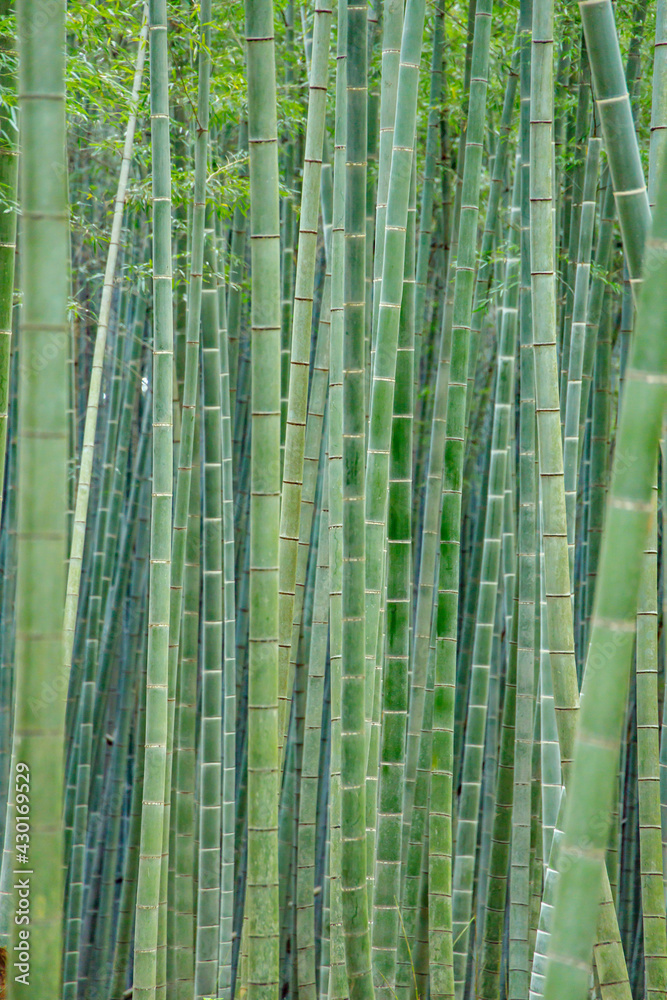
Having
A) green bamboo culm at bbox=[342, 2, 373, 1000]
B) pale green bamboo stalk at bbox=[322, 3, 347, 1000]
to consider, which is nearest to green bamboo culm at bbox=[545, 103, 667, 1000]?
green bamboo culm at bbox=[342, 2, 373, 1000]

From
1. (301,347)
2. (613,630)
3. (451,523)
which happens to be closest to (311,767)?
(451,523)

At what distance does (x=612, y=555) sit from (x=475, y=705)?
2212 mm

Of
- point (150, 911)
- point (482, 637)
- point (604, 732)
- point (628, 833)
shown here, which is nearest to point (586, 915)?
point (604, 732)

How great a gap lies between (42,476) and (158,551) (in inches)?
43.3

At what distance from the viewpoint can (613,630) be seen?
97 cm

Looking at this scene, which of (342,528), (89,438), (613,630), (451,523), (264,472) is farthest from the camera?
Result: (89,438)

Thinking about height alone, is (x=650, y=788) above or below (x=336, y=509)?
below

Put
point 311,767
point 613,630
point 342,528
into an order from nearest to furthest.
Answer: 1. point 613,630
2. point 342,528
3. point 311,767

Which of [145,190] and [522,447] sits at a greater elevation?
[145,190]

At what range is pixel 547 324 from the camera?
1.67m

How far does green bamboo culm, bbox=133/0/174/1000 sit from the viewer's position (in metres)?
2.02

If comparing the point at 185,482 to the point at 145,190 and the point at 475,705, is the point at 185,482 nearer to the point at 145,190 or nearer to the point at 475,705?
the point at 475,705

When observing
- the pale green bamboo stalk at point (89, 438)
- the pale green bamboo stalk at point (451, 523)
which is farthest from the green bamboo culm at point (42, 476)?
the pale green bamboo stalk at point (89, 438)

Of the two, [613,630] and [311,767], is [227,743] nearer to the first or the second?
[311,767]
